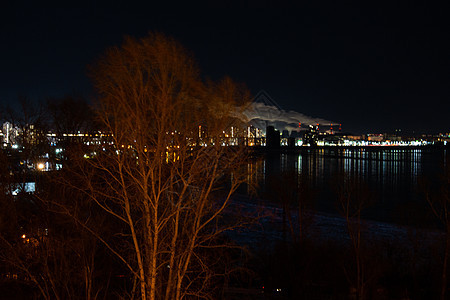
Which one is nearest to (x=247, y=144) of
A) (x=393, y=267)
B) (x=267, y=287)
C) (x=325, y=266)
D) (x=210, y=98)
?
(x=210, y=98)

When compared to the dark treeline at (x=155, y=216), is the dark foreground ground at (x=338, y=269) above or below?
below

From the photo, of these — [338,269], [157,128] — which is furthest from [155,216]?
[338,269]

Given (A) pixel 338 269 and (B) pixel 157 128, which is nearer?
(B) pixel 157 128

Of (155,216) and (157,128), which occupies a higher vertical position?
(157,128)

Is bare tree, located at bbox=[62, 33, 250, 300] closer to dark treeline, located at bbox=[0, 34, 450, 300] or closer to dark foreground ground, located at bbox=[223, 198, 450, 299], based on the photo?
dark treeline, located at bbox=[0, 34, 450, 300]

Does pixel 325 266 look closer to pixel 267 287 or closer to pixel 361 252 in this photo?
pixel 361 252

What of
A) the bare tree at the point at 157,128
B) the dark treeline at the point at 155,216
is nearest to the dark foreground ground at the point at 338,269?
the dark treeline at the point at 155,216

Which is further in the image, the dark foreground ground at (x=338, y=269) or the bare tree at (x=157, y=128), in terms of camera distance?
the dark foreground ground at (x=338, y=269)

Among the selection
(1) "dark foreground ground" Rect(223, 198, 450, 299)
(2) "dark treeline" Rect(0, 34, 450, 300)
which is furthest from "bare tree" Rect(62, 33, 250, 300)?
(1) "dark foreground ground" Rect(223, 198, 450, 299)

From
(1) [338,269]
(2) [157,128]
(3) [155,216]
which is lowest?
(1) [338,269]

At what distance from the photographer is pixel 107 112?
5176 mm

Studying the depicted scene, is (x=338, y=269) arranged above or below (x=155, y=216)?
below

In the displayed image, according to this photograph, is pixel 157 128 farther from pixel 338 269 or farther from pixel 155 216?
pixel 338 269

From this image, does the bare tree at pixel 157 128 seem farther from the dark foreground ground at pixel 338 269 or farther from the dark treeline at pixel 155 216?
the dark foreground ground at pixel 338 269
